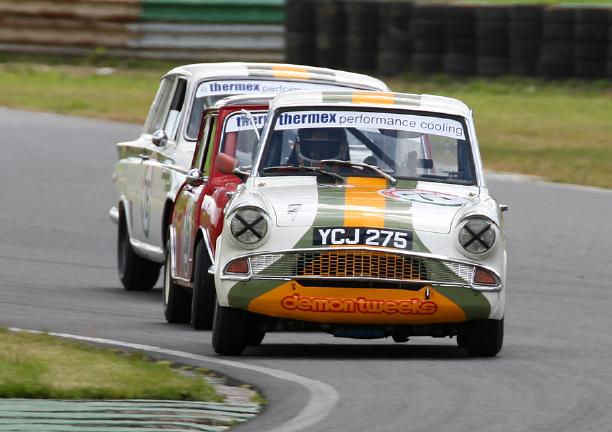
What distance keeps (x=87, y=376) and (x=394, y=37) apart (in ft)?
64.1

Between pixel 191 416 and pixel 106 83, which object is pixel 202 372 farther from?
pixel 106 83

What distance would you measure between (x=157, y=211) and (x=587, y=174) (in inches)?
306

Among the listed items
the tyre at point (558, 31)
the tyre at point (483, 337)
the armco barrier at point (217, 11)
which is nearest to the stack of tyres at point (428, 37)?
the tyre at point (558, 31)

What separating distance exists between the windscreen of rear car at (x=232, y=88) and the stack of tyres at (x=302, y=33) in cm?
1491

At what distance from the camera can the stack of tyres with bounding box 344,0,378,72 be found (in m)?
26.1

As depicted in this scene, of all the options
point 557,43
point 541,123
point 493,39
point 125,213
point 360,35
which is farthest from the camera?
point 360,35

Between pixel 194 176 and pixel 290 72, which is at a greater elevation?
pixel 290 72

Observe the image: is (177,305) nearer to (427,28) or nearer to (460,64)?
(427,28)

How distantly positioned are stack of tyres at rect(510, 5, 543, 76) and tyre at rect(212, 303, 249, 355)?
16.9 meters

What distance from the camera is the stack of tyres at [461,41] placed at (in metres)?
24.8

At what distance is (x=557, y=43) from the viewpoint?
24.2m

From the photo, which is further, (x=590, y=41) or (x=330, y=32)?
(x=330, y=32)

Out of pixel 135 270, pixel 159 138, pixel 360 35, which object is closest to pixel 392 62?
pixel 360 35

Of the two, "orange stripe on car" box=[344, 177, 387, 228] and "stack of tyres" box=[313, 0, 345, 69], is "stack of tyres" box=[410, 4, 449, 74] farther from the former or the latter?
"orange stripe on car" box=[344, 177, 387, 228]
